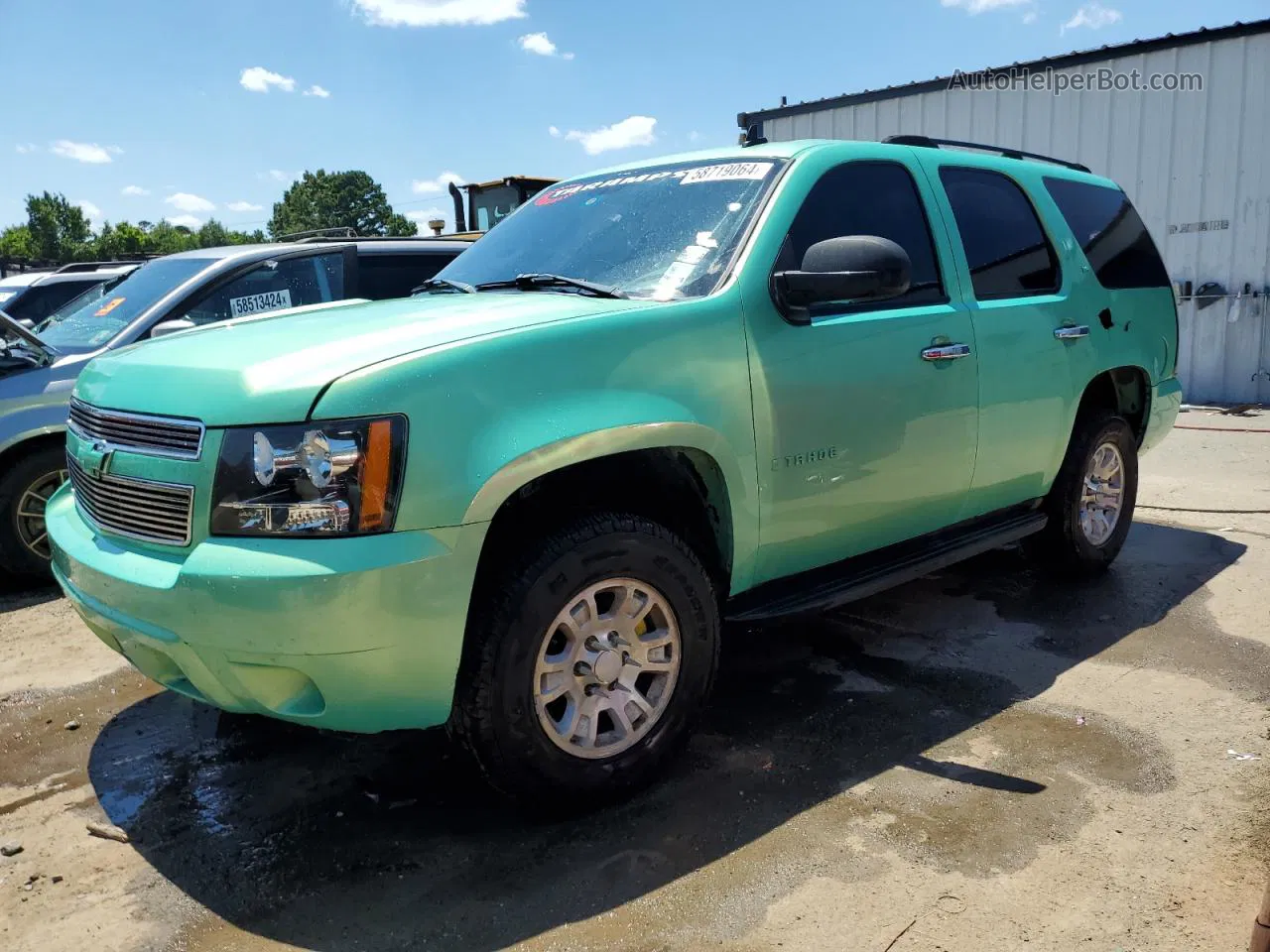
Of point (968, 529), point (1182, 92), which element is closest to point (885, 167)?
point (968, 529)

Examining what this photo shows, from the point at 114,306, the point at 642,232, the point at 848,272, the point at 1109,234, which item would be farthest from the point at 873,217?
the point at 114,306

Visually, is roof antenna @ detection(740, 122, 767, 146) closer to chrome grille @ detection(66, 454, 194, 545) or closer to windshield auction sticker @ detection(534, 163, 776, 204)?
windshield auction sticker @ detection(534, 163, 776, 204)

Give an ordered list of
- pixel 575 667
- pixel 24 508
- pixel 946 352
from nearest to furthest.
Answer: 1. pixel 575 667
2. pixel 946 352
3. pixel 24 508

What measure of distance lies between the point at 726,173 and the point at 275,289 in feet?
11.7

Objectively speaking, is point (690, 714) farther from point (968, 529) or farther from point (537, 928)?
point (968, 529)

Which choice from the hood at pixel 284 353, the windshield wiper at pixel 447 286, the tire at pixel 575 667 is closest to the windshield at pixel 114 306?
the windshield wiper at pixel 447 286

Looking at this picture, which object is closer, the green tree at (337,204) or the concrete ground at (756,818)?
the concrete ground at (756,818)

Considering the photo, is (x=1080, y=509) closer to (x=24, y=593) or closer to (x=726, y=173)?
(x=726, y=173)

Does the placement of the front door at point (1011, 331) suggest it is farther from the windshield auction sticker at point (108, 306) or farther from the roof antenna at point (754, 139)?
the windshield auction sticker at point (108, 306)

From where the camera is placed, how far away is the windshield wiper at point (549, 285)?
3111 mm

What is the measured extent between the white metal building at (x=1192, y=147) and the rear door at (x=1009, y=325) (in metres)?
9.55

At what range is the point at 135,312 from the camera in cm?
564

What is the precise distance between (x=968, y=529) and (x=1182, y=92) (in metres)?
10.7

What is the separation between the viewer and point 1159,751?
3184 millimetres
